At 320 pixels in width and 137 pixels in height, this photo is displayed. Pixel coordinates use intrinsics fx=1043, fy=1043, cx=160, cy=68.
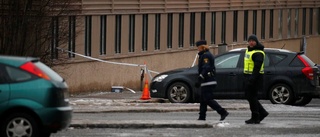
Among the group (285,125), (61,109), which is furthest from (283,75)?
(61,109)

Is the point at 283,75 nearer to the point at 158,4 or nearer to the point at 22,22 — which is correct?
the point at 22,22

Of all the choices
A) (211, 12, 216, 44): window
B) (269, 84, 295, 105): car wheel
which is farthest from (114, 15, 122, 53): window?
(269, 84, 295, 105): car wheel

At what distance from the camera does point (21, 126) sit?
13992 millimetres

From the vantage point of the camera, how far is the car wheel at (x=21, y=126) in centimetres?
1398

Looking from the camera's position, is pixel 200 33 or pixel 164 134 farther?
pixel 200 33

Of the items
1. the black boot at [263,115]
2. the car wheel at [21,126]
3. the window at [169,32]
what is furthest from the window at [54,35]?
the car wheel at [21,126]

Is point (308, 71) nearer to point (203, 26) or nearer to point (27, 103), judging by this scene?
point (27, 103)

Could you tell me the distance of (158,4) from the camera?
4025cm

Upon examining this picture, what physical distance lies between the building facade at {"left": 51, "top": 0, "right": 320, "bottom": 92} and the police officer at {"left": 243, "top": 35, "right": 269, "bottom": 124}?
45.4 ft

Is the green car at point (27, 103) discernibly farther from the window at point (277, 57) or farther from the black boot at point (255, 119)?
the window at point (277, 57)

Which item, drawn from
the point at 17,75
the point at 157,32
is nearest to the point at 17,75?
the point at 17,75

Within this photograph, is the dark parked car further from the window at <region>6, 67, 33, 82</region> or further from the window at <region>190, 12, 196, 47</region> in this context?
the window at <region>190, 12, 196, 47</region>

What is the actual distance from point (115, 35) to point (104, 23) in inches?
41.1

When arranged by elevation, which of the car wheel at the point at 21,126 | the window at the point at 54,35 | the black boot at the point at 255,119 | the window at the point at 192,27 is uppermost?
the window at the point at 192,27
